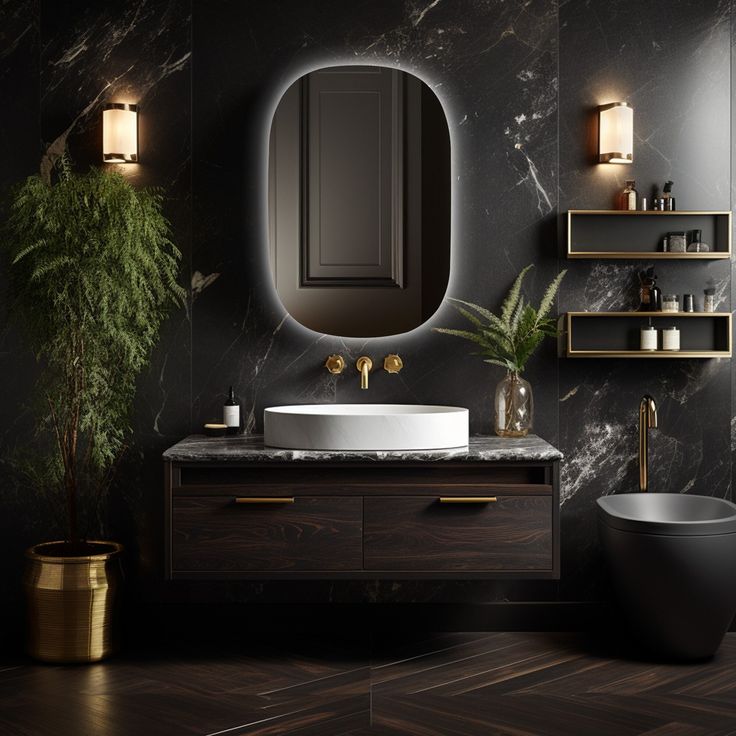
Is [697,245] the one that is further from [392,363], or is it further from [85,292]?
[85,292]

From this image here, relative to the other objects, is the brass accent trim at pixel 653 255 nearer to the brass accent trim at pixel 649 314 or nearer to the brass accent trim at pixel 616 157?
the brass accent trim at pixel 649 314

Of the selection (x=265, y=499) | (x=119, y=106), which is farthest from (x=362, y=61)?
(x=265, y=499)

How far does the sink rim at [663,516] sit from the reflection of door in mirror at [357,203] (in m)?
0.99

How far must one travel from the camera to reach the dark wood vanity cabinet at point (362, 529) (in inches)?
116

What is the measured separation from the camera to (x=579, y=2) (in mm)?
3527

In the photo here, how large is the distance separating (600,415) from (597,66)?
4.40 ft

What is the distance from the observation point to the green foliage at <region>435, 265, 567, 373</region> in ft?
11.1

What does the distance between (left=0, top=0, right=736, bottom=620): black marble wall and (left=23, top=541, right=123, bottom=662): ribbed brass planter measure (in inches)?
15.4

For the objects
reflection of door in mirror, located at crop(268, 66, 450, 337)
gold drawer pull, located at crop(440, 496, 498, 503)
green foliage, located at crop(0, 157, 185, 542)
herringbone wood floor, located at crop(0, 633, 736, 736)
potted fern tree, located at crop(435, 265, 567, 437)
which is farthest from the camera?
reflection of door in mirror, located at crop(268, 66, 450, 337)

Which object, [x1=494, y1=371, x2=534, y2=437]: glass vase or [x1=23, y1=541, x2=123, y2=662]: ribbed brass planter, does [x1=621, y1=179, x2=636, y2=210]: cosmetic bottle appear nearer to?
[x1=494, y1=371, x2=534, y2=437]: glass vase

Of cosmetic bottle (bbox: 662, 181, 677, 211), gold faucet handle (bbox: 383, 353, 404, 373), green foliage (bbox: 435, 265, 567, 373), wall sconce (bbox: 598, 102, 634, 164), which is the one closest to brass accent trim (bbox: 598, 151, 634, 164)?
wall sconce (bbox: 598, 102, 634, 164)

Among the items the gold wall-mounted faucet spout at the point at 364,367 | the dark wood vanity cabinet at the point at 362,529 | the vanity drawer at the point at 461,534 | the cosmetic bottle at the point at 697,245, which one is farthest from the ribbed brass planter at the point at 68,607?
the cosmetic bottle at the point at 697,245

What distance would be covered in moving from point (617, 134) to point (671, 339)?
788 millimetres

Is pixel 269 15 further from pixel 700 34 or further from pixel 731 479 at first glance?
pixel 731 479
